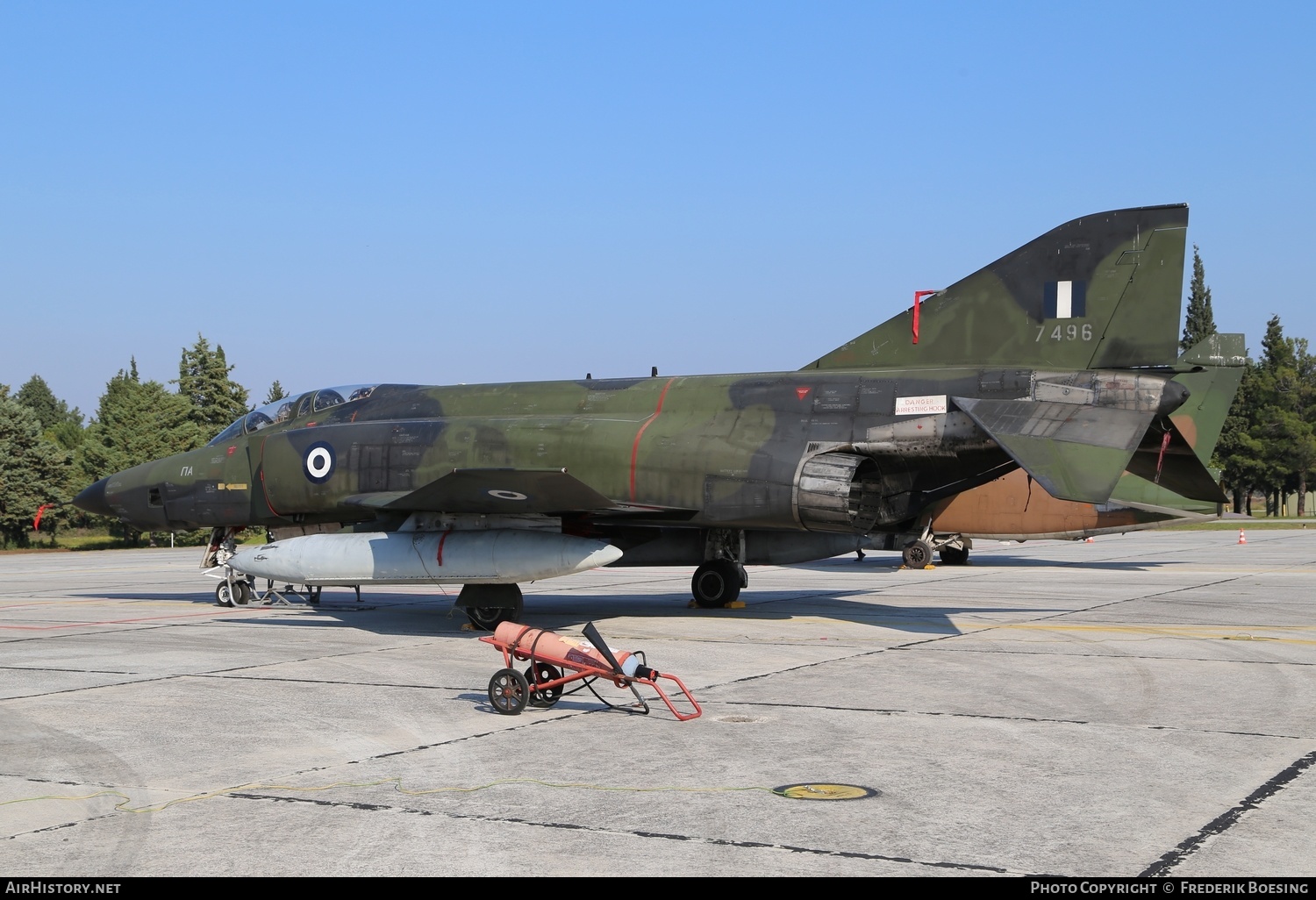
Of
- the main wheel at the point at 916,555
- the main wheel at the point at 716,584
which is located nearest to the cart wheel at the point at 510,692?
the main wheel at the point at 716,584

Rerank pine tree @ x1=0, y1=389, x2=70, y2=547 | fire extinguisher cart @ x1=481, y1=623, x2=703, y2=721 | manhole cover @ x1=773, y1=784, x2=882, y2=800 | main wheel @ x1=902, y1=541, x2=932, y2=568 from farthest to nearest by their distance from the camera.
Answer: pine tree @ x1=0, y1=389, x2=70, y2=547 → main wheel @ x1=902, y1=541, x2=932, y2=568 → fire extinguisher cart @ x1=481, y1=623, x2=703, y2=721 → manhole cover @ x1=773, y1=784, x2=882, y2=800

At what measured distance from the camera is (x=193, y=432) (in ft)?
194

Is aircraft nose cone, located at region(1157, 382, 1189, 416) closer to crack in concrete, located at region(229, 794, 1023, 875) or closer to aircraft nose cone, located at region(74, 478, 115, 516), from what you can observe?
crack in concrete, located at region(229, 794, 1023, 875)

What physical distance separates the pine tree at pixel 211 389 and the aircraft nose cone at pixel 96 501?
48862mm

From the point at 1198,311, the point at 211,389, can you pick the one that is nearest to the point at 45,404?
the point at 211,389

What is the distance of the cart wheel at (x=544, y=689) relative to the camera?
368 inches

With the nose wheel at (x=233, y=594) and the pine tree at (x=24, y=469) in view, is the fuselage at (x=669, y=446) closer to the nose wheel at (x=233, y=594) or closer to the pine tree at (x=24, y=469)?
the nose wheel at (x=233, y=594)

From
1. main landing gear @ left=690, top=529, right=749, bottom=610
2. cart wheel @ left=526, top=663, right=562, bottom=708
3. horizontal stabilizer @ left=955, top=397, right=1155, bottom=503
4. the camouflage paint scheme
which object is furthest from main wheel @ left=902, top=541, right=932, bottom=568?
cart wheel @ left=526, top=663, right=562, bottom=708

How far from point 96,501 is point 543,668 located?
12708 mm

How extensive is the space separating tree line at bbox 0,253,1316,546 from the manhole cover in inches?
824

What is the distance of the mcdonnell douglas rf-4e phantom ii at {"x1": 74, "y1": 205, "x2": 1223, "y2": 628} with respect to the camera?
1371 cm

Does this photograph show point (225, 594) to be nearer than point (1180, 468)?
No

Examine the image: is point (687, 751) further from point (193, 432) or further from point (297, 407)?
point (193, 432)

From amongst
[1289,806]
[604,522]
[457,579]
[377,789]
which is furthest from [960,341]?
[377,789]
